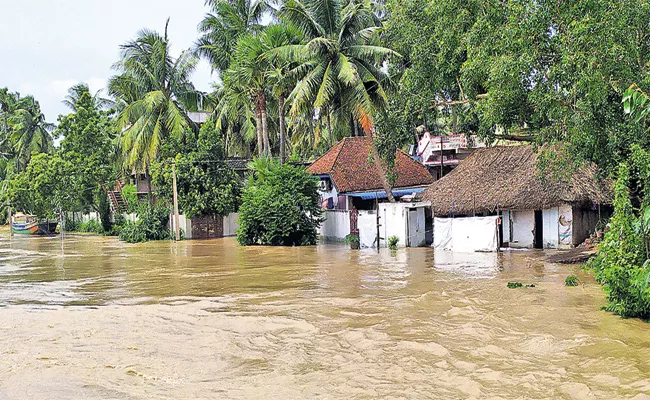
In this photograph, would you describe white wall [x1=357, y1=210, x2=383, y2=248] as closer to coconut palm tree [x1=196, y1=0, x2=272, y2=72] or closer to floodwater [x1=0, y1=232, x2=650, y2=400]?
floodwater [x1=0, y1=232, x2=650, y2=400]

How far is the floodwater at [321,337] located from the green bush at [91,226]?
24.2 meters

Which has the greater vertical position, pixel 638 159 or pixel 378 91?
pixel 378 91

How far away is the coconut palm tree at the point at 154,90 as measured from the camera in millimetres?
34344

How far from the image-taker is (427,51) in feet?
61.8

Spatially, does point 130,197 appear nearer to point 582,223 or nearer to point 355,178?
point 355,178

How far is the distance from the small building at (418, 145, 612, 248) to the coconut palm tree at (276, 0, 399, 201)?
9.94 ft

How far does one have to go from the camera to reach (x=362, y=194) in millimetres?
29312

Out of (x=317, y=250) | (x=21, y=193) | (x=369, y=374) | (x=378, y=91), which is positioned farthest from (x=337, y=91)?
(x=21, y=193)

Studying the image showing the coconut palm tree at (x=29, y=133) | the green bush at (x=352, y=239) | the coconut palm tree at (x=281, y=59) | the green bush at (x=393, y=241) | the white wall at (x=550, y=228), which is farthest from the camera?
the coconut palm tree at (x=29, y=133)

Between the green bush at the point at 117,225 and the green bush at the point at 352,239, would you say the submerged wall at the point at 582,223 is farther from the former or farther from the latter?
the green bush at the point at 117,225

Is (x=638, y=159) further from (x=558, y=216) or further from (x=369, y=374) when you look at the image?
(x=558, y=216)

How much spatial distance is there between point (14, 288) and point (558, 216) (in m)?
17.1

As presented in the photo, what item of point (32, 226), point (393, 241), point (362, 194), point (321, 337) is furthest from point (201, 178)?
point (321, 337)

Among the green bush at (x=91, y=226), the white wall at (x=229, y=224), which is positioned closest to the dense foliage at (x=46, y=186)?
the green bush at (x=91, y=226)
